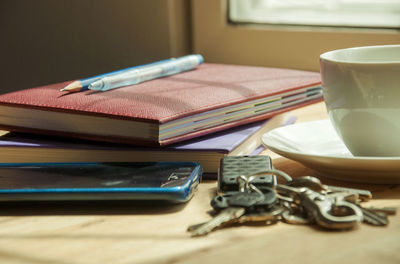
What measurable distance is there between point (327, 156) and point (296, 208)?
0.22 ft

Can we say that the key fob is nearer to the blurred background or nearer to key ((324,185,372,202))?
key ((324,185,372,202))

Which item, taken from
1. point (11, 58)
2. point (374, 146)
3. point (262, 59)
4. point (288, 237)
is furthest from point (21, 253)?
point (11, 58)

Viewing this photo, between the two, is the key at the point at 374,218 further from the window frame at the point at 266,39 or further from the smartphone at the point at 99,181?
the window frame at the point at 266,39

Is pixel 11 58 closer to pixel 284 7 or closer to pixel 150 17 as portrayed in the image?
pixel 150 17

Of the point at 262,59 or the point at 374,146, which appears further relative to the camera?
the point at 262,59

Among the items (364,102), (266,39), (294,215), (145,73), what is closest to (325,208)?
(294,215)

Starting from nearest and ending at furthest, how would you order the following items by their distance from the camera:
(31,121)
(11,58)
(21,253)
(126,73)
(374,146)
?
(21,253) < (374,146) < (31,121) < (126,73) < (11,58)

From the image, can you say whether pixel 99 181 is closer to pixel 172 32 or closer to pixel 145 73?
pixel 145 73

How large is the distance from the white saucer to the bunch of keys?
3 cm

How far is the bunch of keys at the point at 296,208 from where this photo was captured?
0.49m

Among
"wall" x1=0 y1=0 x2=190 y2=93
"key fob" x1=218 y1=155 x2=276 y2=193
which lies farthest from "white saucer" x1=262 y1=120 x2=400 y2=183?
"wall" x1=0 y1=0 x2=190 y2=93

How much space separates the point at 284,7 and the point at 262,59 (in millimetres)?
119

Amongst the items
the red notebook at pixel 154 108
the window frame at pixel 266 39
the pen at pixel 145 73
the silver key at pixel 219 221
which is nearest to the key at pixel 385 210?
the silver key at pixel 219 221

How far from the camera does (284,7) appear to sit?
1.23 m
